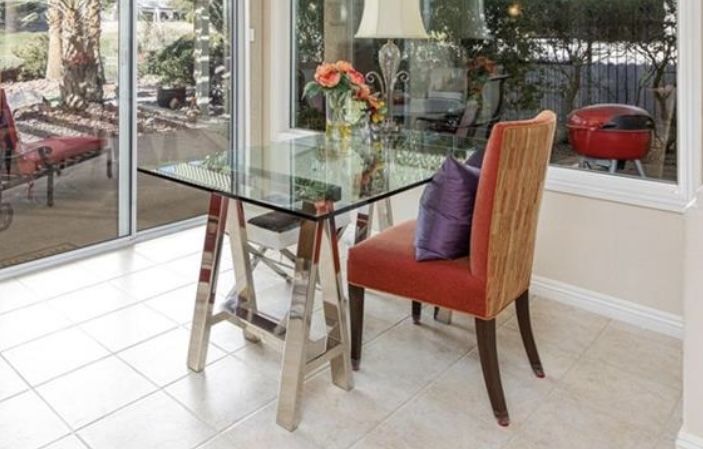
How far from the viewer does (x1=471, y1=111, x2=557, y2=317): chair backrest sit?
1.95m

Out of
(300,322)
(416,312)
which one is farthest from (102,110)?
(300,322)

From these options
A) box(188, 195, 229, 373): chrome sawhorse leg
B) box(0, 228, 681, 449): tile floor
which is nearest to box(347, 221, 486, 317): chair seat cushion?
box(0, 228, 681, 449): tile floor

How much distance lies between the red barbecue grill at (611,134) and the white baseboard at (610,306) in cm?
63

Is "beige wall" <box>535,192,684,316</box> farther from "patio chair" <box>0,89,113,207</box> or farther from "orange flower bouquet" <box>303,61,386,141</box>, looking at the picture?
"patio chair" <box>0,89,113,207</box>

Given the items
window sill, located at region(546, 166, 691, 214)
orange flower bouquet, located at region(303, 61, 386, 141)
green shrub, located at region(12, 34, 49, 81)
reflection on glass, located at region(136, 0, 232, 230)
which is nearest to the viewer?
window sill, located at region(546, 166, 691, 214)

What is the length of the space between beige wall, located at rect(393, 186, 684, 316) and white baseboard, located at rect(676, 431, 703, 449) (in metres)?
1.00

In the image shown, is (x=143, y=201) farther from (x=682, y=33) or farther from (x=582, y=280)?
(x=682, y=33)

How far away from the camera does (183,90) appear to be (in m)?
4.24

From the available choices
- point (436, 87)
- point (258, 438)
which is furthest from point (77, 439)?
point (436, 87)

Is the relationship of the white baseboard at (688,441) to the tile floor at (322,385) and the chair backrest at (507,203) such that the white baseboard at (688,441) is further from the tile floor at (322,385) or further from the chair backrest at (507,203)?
the chair backrest at (507,203)

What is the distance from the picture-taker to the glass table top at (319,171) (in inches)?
82.4

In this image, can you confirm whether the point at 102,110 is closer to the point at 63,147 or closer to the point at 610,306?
the point at 63,147

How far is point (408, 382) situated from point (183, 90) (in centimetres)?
281

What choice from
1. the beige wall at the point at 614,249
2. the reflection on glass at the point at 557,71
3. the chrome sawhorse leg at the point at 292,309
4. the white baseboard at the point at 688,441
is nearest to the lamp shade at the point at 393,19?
the reflection on glass at the point at 557,71
